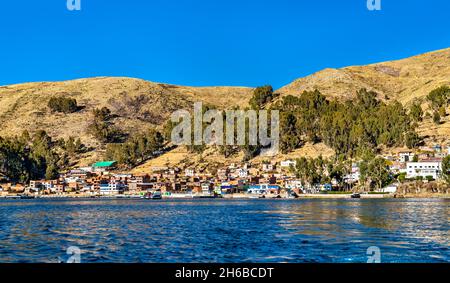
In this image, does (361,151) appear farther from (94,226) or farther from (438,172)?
(94,226)

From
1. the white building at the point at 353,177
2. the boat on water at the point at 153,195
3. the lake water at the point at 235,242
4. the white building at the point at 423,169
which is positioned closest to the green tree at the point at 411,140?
the white building at the point at 353,177

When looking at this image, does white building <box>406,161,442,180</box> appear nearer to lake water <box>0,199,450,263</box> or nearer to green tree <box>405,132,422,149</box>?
green tree <box>405,132,422,149</box>

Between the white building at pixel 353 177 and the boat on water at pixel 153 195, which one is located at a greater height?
the white building at pixel 353 177

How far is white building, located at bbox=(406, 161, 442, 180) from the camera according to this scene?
15875 cm

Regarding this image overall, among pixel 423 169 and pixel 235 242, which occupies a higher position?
pixel 423 169

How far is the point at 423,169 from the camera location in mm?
160250

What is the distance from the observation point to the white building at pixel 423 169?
521 ft

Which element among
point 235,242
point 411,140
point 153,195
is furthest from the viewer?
point 153,195

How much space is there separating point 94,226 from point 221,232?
54.5 feet

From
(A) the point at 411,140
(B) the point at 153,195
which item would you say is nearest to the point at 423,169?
(A) the point at 411,140

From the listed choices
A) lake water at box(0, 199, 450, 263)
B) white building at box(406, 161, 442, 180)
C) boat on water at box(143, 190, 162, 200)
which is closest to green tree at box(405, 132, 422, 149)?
white building at box(406, 161, 442, 180)

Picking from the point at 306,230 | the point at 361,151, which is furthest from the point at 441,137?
the point at 306,230

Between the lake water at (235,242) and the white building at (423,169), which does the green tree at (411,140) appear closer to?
the white building at (423,169)

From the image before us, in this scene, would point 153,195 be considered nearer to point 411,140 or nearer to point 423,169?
point 423,169
